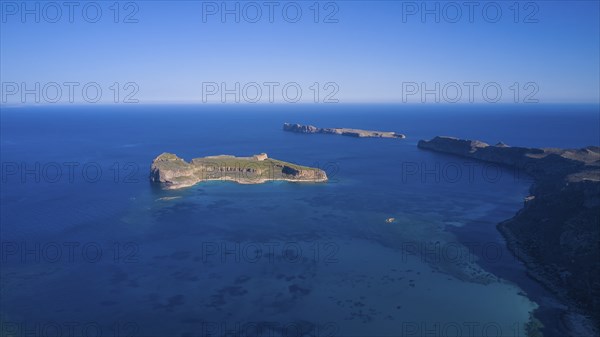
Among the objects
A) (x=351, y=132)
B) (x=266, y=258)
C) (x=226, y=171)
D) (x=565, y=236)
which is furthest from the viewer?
(x=351, y=132)

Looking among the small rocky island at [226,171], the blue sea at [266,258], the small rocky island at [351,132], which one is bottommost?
the blue sea at [266,258]

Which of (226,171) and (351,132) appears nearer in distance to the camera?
(226,171)

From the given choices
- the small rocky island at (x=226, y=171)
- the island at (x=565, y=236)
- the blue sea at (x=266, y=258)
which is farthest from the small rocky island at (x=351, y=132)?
the island at (x=565, y=236)

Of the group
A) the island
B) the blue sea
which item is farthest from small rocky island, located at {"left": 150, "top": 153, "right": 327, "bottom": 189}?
the island

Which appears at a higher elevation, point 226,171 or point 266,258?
point 226,171

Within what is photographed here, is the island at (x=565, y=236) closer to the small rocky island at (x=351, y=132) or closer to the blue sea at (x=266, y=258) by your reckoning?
the blue sea at (x=266, y=258)

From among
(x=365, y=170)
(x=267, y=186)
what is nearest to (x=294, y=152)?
(x=365, y=170)

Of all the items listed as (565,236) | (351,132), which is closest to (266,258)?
(565,236)

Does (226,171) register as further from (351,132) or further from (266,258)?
(351,132)
